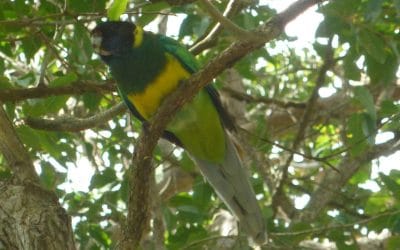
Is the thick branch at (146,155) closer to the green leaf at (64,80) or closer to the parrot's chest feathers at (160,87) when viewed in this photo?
the parrot's chest feathers at (160,87)

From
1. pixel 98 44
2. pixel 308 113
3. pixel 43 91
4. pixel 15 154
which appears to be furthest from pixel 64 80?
pixel 308 113

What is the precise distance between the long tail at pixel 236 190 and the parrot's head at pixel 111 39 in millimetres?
789

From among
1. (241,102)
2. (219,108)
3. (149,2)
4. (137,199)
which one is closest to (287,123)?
(241,102)

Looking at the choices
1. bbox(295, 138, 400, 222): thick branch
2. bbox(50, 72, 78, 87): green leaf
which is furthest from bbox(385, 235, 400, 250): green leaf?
bbox(50, 72, 78, 87): green leaf

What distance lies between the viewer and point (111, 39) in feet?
13.2

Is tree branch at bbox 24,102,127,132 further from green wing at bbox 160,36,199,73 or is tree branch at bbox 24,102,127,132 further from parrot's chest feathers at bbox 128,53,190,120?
green wing at bbox 160,36,199,73

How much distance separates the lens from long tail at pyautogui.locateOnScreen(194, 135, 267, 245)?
12.9 ft

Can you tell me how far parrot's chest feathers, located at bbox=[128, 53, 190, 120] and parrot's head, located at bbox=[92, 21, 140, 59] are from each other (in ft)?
0.95

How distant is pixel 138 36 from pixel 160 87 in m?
0.45

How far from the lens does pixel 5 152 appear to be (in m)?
3.24

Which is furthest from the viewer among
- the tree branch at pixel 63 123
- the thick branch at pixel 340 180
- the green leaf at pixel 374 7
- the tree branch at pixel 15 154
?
the thick branch at pixel 340 180

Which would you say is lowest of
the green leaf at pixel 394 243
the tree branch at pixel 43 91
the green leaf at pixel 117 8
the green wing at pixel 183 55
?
the green leaf at pixel 394 243

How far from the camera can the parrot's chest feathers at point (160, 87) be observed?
377 centimetres

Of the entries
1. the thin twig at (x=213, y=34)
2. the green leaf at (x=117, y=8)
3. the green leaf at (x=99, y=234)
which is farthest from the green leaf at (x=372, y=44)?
the green leaf at (x=99, y=234)
